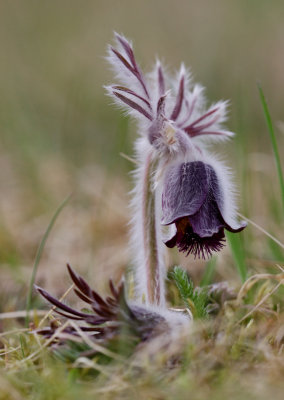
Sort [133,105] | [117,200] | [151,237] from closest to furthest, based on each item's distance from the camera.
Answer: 1. [133,105]
2. [151,237]
3. [117,200]

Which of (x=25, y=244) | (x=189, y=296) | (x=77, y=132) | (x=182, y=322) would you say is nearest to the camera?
(x=182, y=322)

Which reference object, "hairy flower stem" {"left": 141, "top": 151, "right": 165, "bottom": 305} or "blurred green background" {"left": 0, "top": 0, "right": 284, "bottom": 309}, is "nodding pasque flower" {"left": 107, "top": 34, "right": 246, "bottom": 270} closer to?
"hairy flower stem" {"left": 141, "top": 151, "right": 165, "bottom": 305}

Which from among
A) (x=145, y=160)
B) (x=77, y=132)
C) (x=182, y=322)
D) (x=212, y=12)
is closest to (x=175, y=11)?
(x=212, y=12)

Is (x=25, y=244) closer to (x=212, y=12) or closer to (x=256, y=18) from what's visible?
(x=256, y=18)

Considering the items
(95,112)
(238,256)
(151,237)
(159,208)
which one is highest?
(95,112)

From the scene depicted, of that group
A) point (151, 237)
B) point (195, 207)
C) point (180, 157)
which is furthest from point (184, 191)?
point (151, 237)

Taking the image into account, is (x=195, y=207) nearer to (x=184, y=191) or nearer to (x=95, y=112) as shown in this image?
(x=184, y=191)
